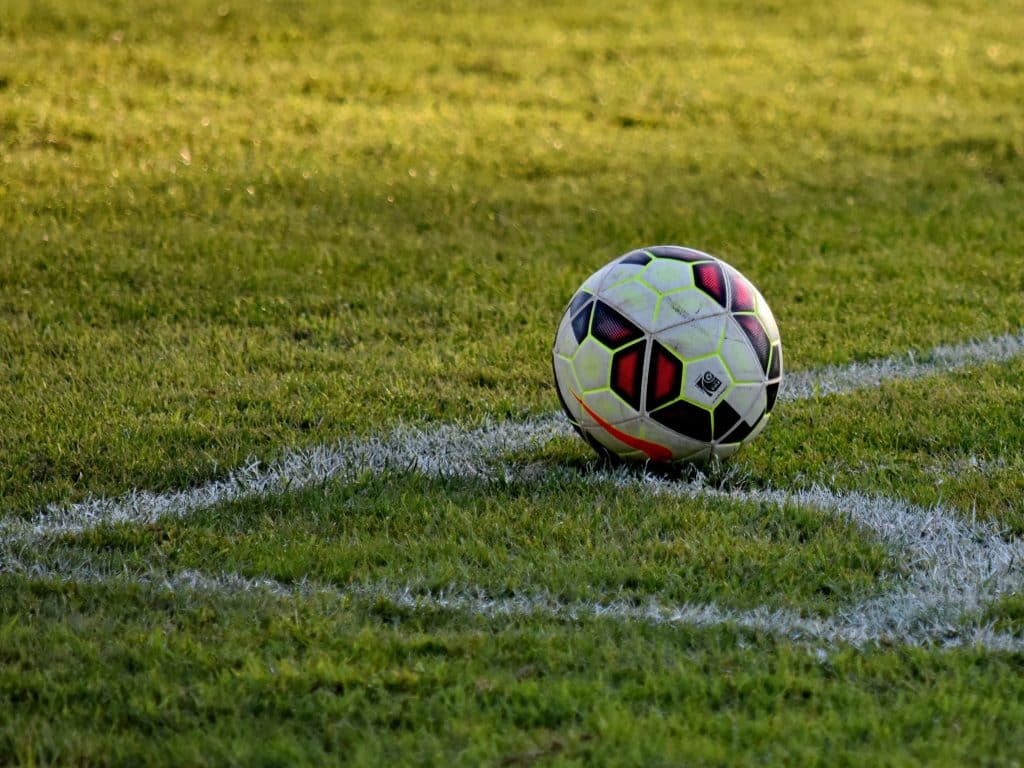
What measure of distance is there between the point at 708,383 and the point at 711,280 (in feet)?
1.23

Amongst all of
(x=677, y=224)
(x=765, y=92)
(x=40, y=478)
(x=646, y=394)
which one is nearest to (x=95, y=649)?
(x=40, y=478)

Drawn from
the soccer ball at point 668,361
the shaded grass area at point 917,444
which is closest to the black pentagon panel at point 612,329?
→ the soccer ball at point 668,361

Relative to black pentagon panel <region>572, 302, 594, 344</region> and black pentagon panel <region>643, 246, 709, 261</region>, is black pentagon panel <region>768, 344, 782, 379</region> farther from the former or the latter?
black pentagon panel <region>572, 302, 594, 344</region>

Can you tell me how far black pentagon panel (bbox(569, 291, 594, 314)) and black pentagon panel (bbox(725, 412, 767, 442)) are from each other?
65 centimetres

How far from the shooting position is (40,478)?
14.8 ft

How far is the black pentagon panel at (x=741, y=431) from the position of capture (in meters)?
4.40

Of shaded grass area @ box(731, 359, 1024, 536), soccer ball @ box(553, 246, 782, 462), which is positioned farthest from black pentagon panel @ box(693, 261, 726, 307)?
shaded grass area @ box(731, 359, 1024, 536)

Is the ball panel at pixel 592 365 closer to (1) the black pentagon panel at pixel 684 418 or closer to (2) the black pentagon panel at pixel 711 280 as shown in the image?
(1) the black pentagon panel at pixel 684 418

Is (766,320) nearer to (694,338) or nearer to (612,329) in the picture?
(694,338)

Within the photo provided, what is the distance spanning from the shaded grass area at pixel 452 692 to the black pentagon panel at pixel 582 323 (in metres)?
1.22

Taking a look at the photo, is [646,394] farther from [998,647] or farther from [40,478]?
[40,478]

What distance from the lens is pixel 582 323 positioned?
174 inches

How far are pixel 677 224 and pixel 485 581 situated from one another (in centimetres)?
455

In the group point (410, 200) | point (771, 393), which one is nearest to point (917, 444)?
point (771, 393)
